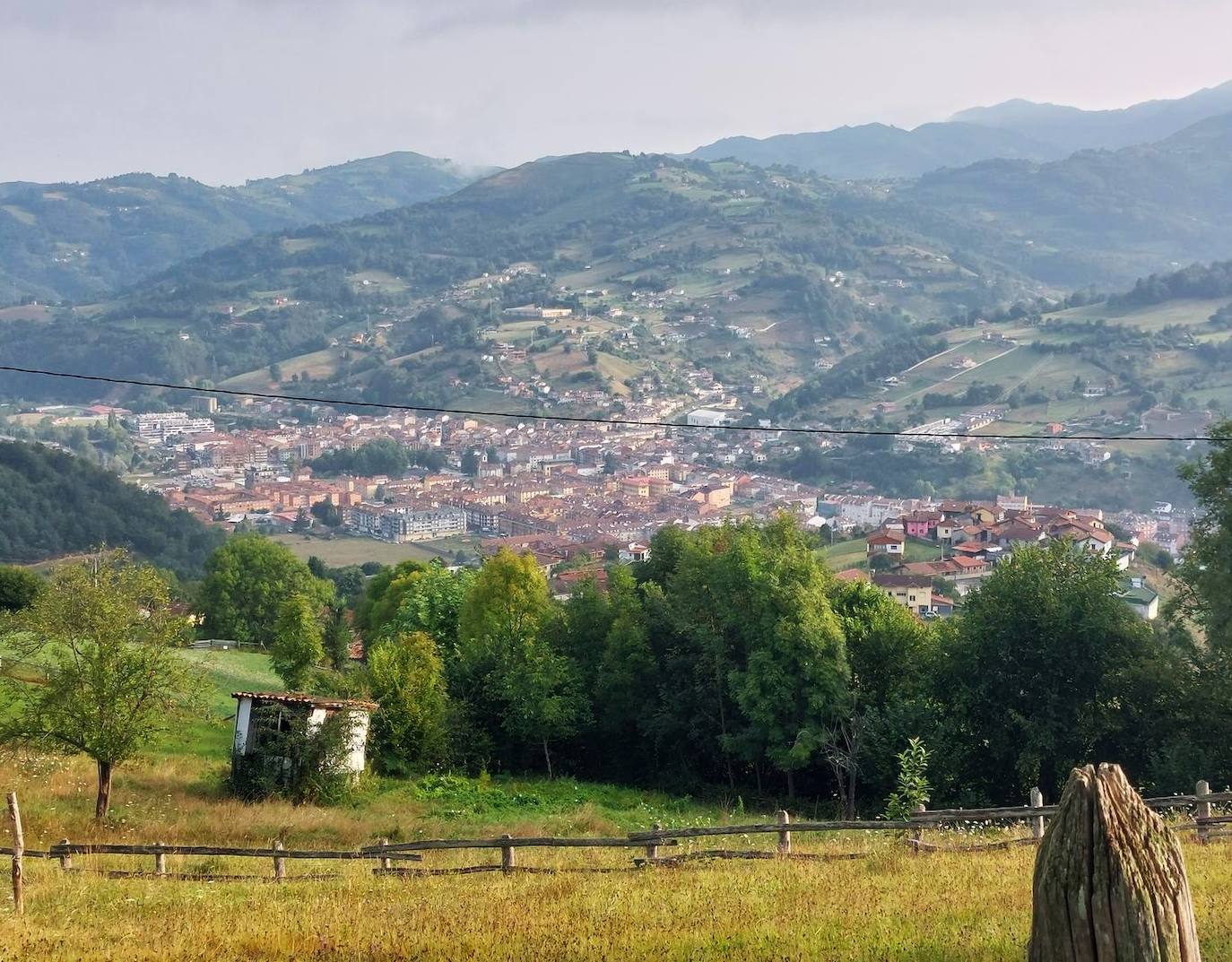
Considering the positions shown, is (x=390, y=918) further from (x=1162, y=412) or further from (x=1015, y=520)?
(x=1162, y=412)

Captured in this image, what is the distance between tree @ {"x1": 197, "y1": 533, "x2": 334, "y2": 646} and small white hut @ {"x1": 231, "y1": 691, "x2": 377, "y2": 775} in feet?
93.2

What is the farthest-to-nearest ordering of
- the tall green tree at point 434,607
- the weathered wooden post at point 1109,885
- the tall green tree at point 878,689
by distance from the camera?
1. the tall green tree at point 434,607
2. the tall green tree at point 878,689
3. the weathered wooden post at point 1109,885

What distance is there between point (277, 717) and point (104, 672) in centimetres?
359

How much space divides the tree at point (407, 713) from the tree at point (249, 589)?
2559cm

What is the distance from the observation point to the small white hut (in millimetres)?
20141

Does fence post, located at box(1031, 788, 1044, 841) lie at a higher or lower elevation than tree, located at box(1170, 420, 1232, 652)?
lower

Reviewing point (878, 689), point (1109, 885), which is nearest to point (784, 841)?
point (1109, 885)

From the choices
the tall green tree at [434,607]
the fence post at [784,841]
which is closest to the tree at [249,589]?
the tall green tree at [434,607]

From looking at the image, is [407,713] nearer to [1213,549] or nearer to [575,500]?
[1213,549]

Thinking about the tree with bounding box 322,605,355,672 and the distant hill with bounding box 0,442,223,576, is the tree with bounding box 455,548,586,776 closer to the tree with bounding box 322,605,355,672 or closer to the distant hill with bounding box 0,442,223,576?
the tree with bounding box 322,605,355,672

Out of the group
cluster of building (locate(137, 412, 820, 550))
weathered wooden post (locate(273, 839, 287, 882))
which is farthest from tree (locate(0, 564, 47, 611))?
cluster of building (locate(137, 412, 820, 550))

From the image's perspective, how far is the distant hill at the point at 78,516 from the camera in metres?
92.7

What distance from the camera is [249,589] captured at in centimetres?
5109

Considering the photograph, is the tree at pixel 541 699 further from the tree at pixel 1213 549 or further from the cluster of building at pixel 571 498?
the cluster of building at pixel 571 498
